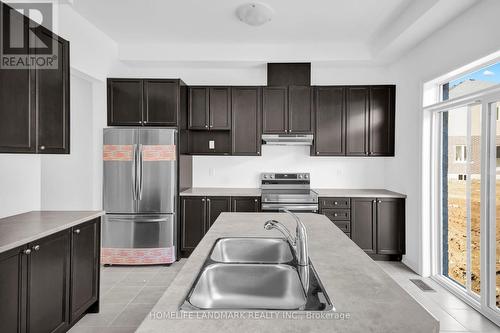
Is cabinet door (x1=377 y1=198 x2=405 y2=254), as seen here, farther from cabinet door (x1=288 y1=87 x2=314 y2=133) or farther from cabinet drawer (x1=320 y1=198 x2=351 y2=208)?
cabinet door (x1=288 y1=87 x2=314 y2=133)

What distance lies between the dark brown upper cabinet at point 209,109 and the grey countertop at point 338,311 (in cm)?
301

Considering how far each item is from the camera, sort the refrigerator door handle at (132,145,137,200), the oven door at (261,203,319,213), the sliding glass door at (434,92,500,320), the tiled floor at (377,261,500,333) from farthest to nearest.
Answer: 1. the oven door at (261,203,319,213)
2. the refrigerator door handle at (132,145,137,200)
3. the sliding glass door at (434,92,500,320)
4. the tiled floor at (377,261,500,333)

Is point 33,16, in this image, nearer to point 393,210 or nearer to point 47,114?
point 47,114

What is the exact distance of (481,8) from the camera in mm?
2551

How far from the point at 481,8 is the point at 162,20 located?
317 centimetres

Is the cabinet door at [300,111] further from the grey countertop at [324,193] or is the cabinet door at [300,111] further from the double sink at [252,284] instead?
the double sink at [252,284]

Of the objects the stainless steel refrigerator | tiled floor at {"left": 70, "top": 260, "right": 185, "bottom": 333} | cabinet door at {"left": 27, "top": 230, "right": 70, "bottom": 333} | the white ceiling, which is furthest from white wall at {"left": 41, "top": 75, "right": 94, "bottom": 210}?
cabinet door at {"left": 27, "top": 230, "right": 70, "bottom": 333}

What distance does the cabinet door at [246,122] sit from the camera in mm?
4301

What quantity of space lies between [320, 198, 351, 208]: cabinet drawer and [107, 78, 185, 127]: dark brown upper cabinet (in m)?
2.25

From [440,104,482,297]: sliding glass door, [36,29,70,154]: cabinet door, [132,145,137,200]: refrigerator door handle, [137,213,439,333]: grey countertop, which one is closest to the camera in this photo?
[137,213,439,333]: grey countertop

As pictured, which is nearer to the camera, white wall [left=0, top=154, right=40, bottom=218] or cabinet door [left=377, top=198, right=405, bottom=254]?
Answer: white wall [left=0, top=154, right=40, bottom=218]

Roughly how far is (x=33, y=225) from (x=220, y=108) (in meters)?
2.78

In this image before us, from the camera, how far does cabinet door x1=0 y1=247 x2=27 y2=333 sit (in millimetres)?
1665

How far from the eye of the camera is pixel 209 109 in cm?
431
